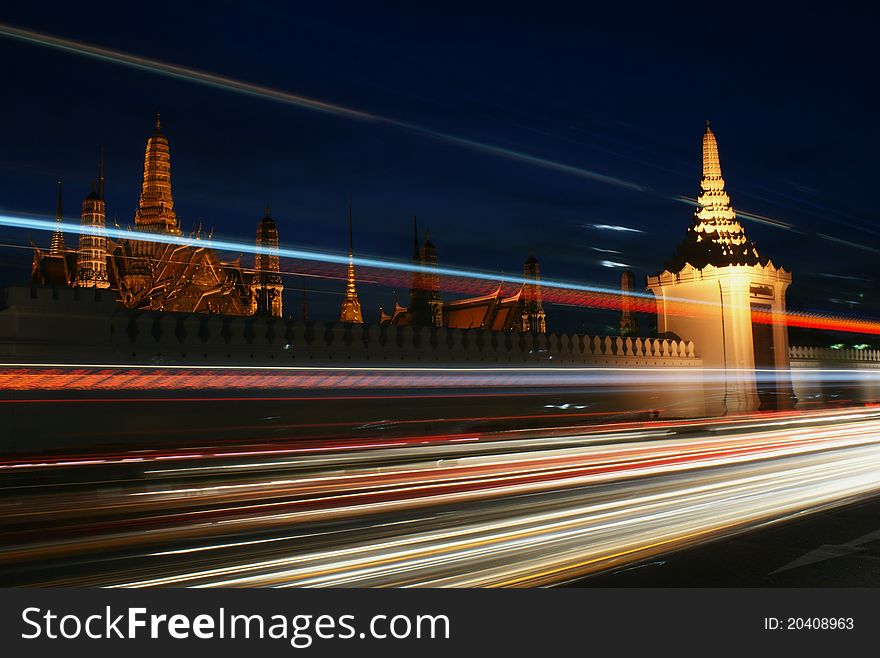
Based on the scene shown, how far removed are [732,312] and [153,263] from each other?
1297 inches

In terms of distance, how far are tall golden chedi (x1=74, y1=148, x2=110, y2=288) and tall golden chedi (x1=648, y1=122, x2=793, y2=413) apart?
30255 mm

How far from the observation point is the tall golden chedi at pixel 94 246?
4519 cm

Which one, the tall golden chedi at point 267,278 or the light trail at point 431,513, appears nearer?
the light trail at point 431,513

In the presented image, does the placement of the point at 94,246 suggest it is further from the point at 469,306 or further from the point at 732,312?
the point at 732,312

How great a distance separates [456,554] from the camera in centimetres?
580

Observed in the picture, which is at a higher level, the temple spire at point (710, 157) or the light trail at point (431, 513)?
the temple spire at point (710, 157)

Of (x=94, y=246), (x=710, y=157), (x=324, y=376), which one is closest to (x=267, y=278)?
(x=94, y=246)

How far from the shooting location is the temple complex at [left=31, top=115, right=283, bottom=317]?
4522 cm

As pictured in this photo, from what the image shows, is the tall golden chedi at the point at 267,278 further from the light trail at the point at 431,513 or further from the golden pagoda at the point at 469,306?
the light trail at the point at 431,513

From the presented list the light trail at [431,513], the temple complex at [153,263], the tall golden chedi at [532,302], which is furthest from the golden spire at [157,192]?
the light trail at [431,513]

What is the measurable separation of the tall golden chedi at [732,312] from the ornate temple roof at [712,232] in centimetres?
5

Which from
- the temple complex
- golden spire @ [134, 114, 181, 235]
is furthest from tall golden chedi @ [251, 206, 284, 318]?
golden spire @ [134, 114, 181, 235]

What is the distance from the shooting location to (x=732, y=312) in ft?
103

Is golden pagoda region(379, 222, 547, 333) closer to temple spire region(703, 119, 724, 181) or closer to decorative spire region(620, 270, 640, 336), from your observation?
decorative spire region(620, 270, 640, 336)
